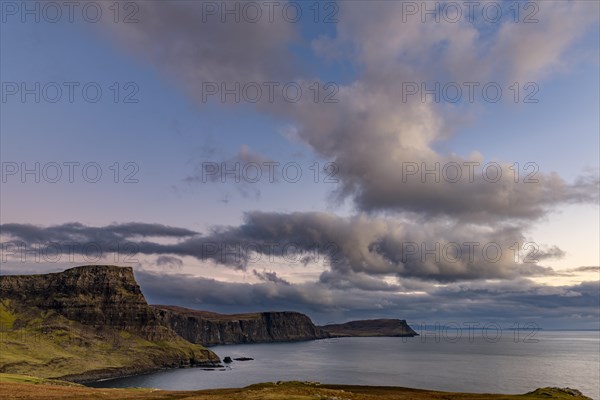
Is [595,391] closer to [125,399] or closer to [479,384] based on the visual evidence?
[479,384]

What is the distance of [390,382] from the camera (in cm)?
18312

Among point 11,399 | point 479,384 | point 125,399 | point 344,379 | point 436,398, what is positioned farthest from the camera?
point 344,379

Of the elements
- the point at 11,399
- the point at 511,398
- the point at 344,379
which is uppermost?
the point at 11,399

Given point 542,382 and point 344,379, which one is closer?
point 542,382

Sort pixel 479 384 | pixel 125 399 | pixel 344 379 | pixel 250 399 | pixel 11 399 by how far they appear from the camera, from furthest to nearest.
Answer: pixel 344 379 → pixel 479 384 → pixel 125 399 → pixel 11 399 → pixel 250 399

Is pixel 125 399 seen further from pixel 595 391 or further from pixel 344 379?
pixel 595 391

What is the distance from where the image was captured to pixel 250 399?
57125 millimetres

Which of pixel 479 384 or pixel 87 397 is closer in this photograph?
pixel 87 397

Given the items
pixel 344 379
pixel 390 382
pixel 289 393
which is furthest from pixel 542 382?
pixel 289 393

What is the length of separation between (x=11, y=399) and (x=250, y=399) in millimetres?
37639

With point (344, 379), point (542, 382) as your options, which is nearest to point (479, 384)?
point (542, 382)

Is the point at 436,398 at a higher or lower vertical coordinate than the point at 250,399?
lower

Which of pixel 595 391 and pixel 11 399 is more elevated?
pixel 11 399

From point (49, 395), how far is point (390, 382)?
14160cm
